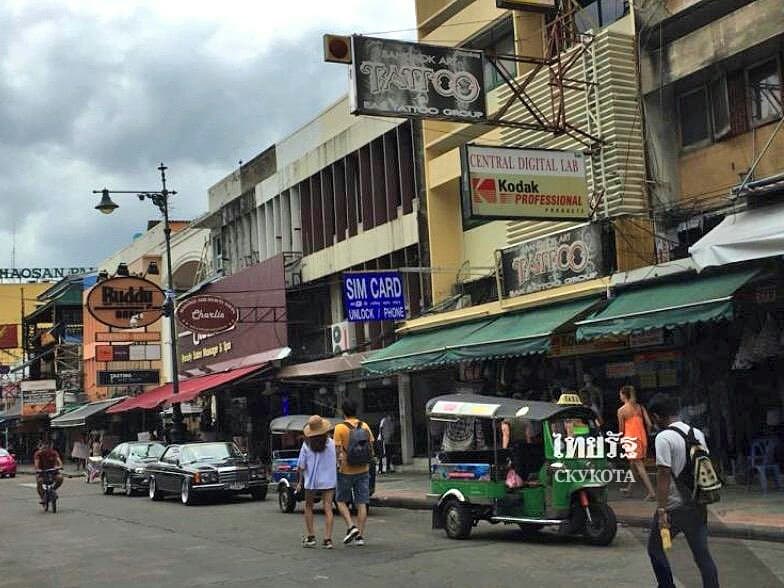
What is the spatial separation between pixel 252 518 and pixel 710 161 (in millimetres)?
10416

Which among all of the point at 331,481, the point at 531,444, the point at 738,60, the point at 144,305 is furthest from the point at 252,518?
the point at 144,305

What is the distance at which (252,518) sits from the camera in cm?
1731

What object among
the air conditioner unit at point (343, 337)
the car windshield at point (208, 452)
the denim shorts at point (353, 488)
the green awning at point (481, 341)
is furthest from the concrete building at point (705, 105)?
the air conditioner unit at point (343, 337)

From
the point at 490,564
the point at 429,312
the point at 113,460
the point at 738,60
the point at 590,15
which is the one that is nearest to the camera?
the point at 490,564

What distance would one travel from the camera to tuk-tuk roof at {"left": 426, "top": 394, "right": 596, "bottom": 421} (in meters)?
11.8

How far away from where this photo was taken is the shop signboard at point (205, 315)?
102 feet

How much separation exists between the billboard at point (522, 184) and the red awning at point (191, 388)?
16.2 m

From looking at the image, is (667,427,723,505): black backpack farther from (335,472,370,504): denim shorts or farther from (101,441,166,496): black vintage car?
(101,441,166,496): black vintage car

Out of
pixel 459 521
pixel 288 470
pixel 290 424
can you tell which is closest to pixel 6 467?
pixel 290 424

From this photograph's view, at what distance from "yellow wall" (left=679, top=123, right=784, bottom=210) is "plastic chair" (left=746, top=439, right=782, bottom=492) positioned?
13.6ft

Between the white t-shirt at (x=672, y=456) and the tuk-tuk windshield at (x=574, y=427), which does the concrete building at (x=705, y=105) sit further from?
the white t-shirt at (x=672, y=456)

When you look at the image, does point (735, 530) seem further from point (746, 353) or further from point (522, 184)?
point (522, 184)

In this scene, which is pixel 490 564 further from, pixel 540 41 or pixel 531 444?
pixel 540 41

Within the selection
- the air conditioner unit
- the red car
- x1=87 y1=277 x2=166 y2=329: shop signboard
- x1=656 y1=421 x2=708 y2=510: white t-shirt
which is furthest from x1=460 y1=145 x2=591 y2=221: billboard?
the red car
